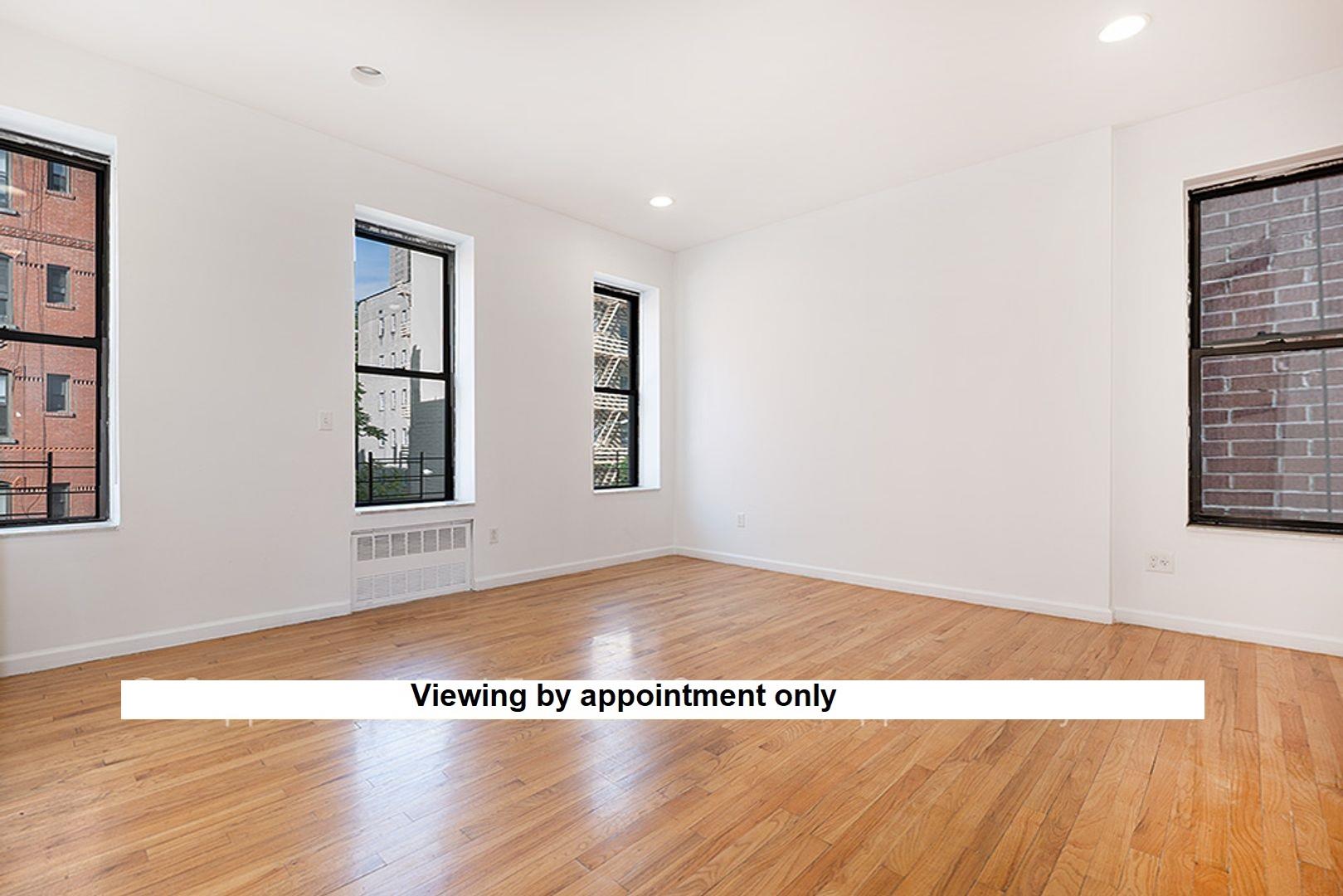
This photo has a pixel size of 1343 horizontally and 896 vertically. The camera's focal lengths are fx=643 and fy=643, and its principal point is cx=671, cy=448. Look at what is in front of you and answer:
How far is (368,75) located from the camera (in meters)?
3.15

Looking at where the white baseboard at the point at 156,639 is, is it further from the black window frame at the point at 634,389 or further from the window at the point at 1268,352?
the window at the point at 1268,352

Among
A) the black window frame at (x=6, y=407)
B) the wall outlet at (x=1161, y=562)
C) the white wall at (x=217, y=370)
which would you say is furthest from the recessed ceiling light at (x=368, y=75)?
the wall outlet at (x=1161, y=562)

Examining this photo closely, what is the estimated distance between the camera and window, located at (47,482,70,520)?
9.98 ft

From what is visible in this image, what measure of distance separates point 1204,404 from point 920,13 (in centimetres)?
260

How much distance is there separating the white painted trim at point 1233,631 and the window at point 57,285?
5733 millimetres

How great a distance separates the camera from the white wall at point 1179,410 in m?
3.18

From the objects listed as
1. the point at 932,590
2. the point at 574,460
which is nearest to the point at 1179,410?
the point at 932,590

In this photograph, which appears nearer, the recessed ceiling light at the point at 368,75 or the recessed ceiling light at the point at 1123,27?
the recessed ceiling light at the point at 1123,27

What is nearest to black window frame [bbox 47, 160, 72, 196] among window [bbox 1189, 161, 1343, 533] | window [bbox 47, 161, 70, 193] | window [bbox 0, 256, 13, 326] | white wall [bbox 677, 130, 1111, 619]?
window [bbox 47, 161, 70, 193]

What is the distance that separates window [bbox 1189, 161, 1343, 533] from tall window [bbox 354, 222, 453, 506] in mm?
4618

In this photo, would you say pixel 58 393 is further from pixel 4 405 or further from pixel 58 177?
pixel 58 177

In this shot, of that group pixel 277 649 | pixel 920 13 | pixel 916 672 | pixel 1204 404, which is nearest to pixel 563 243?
pixel 920 13

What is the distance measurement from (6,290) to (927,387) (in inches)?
197

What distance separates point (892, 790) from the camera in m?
1.90
